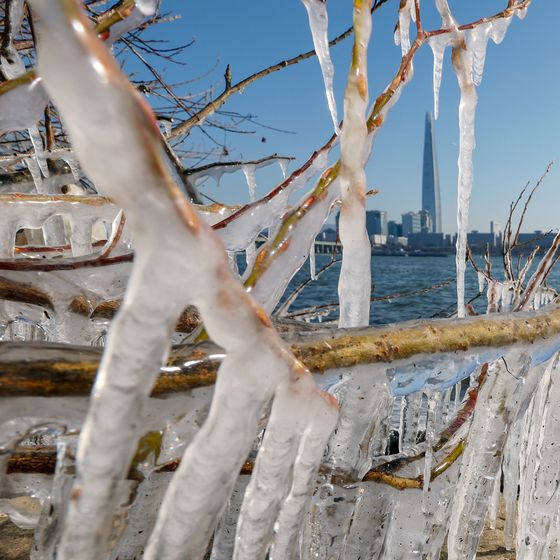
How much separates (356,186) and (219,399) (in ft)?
2.56

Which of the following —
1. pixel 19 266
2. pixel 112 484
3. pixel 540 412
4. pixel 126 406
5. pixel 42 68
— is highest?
pixel 42 68

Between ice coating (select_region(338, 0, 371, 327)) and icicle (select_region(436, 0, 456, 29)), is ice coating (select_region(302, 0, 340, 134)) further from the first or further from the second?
ice coating (select_region(338, 0, 371, 327))

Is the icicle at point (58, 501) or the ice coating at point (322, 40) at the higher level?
the ice coating at point (322, 40)

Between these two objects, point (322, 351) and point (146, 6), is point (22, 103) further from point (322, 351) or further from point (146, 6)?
point (322, 351)

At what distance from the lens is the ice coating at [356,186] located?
1.22m

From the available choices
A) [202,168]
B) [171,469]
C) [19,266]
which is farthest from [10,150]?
[171,469]

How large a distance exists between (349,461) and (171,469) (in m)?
0.50

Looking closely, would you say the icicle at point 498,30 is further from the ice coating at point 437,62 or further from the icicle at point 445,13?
the icicle at point 445,13

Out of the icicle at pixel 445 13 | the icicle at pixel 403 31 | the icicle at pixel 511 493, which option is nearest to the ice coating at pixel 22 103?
the icicle at pixel 445 13

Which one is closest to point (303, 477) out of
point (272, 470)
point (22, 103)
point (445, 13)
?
point (272, 470)

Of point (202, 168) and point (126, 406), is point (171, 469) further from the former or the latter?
point (202, 168)

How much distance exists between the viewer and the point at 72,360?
0.79 meters

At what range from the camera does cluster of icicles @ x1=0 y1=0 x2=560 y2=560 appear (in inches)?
20.9

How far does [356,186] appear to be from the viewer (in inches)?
52.3
